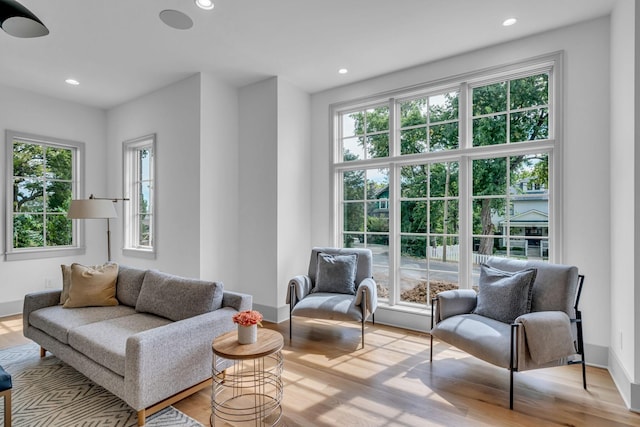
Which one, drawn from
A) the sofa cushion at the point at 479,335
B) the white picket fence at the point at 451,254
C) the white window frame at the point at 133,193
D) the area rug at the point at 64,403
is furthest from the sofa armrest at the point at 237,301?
the white window frame at the point at 133,193

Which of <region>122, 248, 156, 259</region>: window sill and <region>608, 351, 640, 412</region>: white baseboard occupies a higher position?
<region>122, 248, 156, 259</region>: window sill

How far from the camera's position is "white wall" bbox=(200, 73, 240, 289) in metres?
4.09

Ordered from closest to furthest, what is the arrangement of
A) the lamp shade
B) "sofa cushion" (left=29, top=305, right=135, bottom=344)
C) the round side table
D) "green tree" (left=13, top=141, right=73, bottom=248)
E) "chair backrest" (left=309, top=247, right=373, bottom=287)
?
the round side table → "sofa cushion" (left=29, top=305, right=135, bottom=344) → the lamp shade → "chair backrest" (left=309, top=247, right=373, bottom=287) → "green tree" (left=13, top=141, right=73, bottom=248)

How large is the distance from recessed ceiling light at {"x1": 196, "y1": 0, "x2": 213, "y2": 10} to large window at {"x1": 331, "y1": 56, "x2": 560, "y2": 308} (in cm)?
207

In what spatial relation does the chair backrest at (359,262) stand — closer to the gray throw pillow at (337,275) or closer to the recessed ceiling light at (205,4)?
the gray throw pillow at (337,275)

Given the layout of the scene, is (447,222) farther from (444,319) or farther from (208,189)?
(208,189)

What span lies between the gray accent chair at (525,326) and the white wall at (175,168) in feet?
9.29

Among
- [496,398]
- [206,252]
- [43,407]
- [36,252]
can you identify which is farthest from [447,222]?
[36,252]

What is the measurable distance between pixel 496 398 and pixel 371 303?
129 centimetres

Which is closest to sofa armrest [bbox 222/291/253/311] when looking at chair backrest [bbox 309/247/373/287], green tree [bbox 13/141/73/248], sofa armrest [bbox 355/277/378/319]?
sofa armrest [bbox 355/277/378/319]

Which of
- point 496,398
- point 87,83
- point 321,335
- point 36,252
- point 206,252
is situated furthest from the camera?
point 36,252

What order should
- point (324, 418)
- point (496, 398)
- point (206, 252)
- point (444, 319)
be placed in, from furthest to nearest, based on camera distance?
point (206, 252) < point (444, 319) < point (496, 398) < point (324, 418)

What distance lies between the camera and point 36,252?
4.65m

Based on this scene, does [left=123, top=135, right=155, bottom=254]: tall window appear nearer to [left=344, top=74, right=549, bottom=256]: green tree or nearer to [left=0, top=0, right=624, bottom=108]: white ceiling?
[left=0, top=0, right=624, bottom=108]: white ceiling
